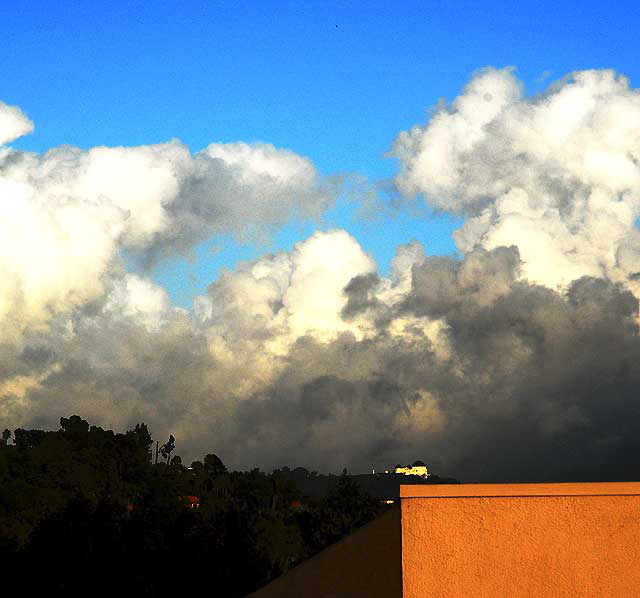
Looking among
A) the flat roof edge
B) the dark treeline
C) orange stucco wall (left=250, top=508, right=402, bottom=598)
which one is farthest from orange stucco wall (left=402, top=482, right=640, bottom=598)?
the dark treeline

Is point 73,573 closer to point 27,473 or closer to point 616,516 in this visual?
point 616,516

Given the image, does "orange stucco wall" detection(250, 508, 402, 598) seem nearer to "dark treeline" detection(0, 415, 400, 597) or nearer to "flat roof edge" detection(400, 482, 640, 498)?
"flat roof edge" detection(400, 482, 640, 498)

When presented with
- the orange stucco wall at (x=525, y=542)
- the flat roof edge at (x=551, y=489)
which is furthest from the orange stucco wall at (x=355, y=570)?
the flat roof edge at (x=551, y=489)

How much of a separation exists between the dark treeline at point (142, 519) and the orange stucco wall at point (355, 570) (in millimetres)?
20812

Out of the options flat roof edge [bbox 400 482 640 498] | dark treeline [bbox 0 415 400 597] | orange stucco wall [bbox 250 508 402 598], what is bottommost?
orange stucco wall [bbox 250 508 402 598]

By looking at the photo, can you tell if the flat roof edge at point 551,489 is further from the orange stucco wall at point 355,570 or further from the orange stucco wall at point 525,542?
the orange stucco wall at point 355,570

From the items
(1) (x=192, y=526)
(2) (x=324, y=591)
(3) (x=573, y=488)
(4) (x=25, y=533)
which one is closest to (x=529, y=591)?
(3) (x=573, y=488)

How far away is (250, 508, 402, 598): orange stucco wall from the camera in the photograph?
37.3ft

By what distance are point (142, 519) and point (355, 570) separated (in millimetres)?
41191

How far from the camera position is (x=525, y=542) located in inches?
433

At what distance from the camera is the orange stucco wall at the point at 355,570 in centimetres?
1138

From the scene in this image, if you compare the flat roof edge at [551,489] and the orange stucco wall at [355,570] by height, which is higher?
the flat roof edge at [551,489]

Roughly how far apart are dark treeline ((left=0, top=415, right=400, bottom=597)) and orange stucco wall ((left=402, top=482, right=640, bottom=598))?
873 inches

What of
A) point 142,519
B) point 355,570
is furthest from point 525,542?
point 142,519
